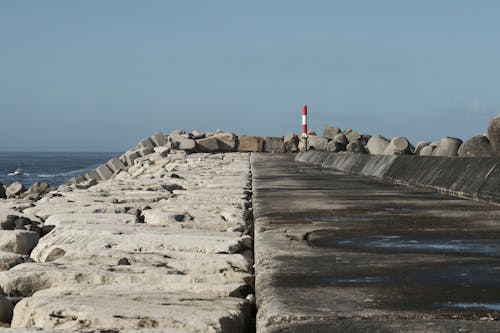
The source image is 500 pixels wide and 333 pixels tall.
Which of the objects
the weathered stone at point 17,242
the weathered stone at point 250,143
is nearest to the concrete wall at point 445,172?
the weathered stone at point 17,242

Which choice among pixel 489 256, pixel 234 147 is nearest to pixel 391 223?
pixel 489 256

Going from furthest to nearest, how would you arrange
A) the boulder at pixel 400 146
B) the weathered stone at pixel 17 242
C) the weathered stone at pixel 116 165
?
the weathered stone at pixel 116 165 → the boulder at pixel 400 146 → the weathered stone at pixel 17 242

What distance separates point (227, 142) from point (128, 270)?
24063 mm

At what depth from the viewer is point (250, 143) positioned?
27.2m

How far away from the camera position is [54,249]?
3.36 m

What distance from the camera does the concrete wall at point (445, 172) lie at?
17.8 ft

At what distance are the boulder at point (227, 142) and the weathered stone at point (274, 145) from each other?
1.10 metres

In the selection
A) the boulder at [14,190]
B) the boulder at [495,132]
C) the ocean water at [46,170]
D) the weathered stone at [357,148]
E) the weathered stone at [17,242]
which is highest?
the boulder at [495,132]

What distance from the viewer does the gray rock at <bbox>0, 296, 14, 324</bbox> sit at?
2332mm

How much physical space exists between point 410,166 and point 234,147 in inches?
755

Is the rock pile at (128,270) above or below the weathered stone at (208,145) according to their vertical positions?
above

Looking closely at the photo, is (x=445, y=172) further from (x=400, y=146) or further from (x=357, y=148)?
(x=357, y=148)

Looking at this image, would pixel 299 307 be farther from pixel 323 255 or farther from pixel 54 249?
pixel 54 249

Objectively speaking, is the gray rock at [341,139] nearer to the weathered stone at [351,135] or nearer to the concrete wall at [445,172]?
the weathered stone at [351,135]
